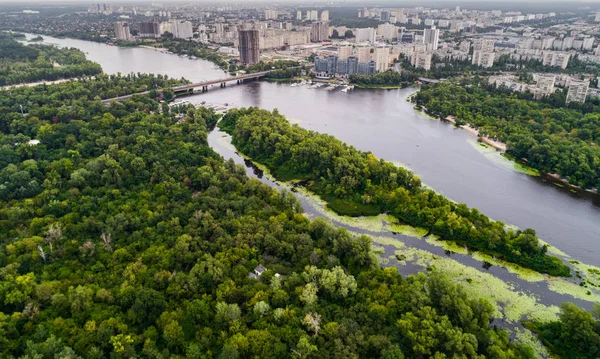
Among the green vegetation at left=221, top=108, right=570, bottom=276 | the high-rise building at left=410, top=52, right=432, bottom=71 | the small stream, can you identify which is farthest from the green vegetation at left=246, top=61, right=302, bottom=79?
the small stream

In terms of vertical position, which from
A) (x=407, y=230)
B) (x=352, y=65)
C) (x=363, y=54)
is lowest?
(x=407, y=230)

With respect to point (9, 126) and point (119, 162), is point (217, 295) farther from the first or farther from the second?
point (9, 126)

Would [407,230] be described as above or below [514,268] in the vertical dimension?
above

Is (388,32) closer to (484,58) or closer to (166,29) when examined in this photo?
(484,58)

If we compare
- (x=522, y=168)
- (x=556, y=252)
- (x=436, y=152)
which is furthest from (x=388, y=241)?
(x=522, y=168)

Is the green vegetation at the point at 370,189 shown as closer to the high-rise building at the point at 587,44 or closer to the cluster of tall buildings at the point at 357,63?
the cluster of tall buildings at the point at 357,63

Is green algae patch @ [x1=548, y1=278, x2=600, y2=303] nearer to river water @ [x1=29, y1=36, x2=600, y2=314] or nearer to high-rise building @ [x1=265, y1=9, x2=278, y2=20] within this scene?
river water @ [x1=29, y1=36, x2=600, y2=314]

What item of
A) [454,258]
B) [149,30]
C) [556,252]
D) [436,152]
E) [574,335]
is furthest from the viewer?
[149,30]
